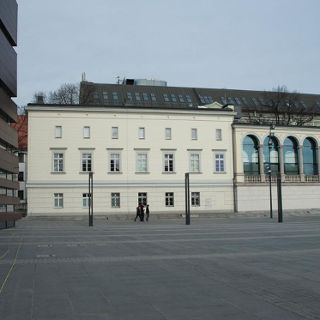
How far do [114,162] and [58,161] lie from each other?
6623 mm

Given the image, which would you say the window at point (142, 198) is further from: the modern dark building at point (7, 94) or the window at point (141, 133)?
the modern dark building at point (7, 94)

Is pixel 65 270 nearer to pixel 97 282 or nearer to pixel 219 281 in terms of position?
pixel 97 282

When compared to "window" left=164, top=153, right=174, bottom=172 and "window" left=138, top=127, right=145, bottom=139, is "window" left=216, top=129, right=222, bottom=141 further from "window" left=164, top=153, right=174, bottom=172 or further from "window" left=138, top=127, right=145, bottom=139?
"window" left=138, top=127, right=145, bottom=139

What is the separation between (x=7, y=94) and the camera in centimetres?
3847

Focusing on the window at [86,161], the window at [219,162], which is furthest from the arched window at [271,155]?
the window at [86,161]

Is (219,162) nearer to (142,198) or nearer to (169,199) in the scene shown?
(169,199)

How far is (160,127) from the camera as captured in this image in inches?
2547

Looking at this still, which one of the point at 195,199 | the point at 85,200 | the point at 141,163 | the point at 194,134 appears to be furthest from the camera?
the point at 194,134

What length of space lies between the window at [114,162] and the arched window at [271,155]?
19.3m

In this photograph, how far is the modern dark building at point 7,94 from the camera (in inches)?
1344

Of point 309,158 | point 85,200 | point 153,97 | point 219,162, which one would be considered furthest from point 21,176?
point 309,158

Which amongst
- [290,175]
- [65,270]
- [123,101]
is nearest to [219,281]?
[65,270]

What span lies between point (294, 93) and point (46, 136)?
44655mm

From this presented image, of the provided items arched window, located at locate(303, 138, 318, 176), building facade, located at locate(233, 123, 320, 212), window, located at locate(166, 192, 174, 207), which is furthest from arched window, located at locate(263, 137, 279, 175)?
window, located at locate(166, 192, 174, 207)
